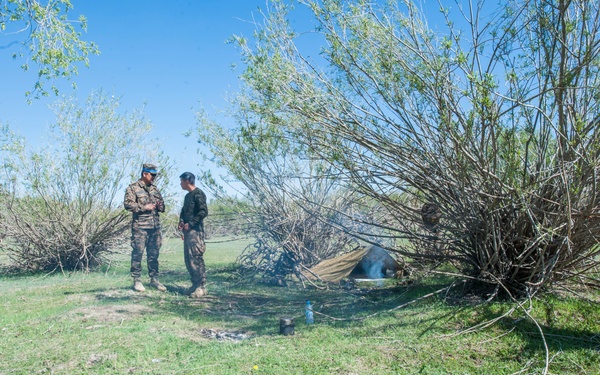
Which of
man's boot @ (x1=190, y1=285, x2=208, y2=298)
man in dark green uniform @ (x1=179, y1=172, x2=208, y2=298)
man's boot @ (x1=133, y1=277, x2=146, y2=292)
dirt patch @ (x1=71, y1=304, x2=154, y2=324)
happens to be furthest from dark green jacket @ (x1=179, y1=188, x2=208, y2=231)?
dirt patch @ (x1=71, y1=304, x2=154, y2=324)

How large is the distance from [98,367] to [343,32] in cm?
423

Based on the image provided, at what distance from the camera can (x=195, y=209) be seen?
8055mm

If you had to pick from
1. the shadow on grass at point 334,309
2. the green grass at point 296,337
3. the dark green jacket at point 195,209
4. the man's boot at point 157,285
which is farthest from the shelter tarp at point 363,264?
the man's boot at point 157,285

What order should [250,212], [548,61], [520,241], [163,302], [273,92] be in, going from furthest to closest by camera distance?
[250,212], [163,302], [273,92], [520,241], [548,61]

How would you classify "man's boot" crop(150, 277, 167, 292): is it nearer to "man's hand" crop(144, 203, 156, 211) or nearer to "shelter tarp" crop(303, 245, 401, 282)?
"man's hand" crop(144, 203, 156, 211)

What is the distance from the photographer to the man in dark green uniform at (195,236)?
798 centimetres

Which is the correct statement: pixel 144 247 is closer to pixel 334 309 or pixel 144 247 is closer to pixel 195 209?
pixel 195 209

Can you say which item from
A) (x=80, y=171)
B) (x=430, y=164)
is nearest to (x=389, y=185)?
(x=430, y=164)

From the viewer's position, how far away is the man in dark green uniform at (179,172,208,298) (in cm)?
798

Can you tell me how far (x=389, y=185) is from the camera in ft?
21.0

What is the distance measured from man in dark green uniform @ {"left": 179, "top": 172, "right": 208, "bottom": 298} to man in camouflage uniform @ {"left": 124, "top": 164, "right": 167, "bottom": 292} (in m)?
0.72

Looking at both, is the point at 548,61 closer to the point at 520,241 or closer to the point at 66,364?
the point at 520,241

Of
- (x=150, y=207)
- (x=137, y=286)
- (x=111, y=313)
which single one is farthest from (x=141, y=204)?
(x=111, y=313)

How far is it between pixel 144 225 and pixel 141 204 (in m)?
0.34
